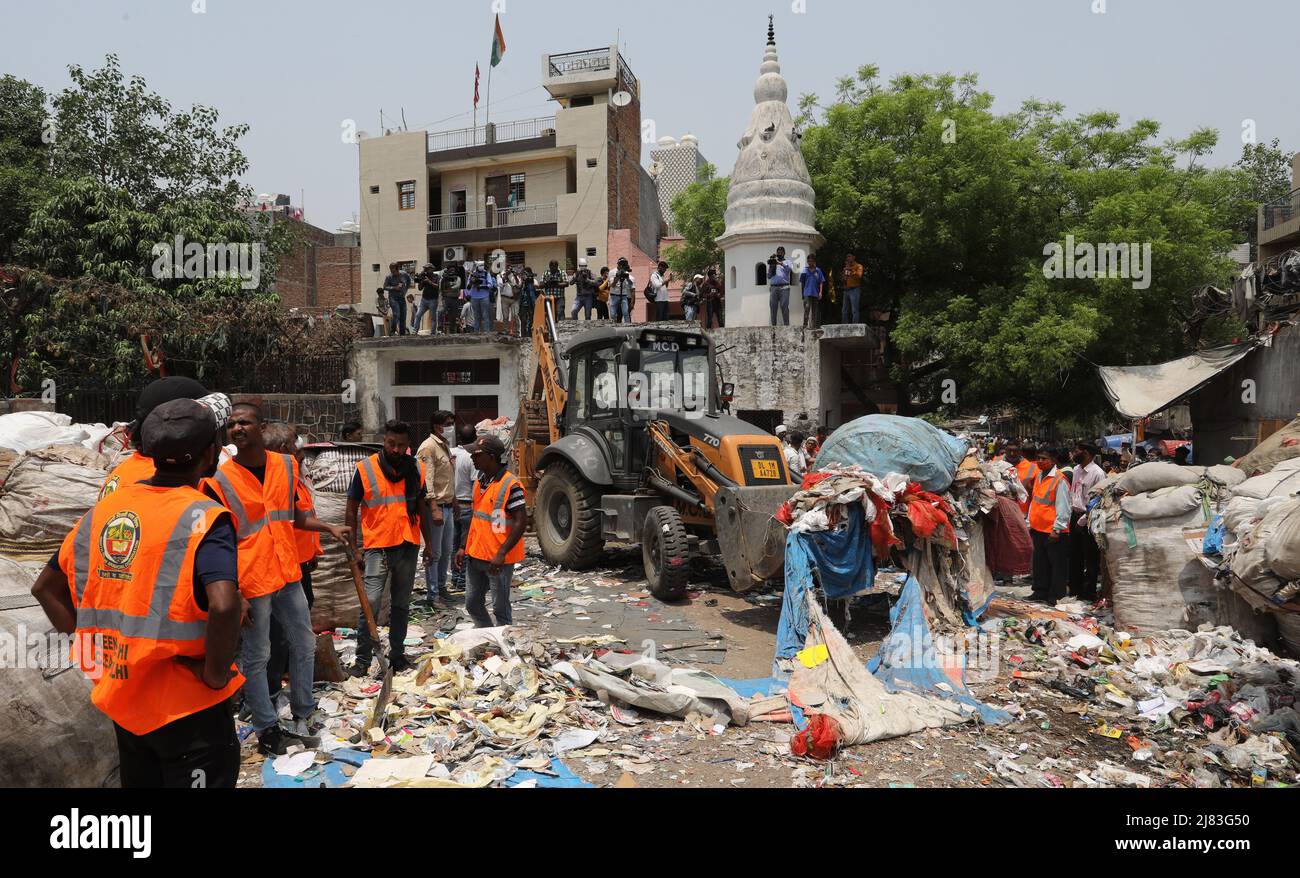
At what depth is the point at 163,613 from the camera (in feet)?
7.19

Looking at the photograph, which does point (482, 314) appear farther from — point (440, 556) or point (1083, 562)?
point (1083, 562)

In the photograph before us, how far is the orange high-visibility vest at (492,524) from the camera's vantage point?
532cm

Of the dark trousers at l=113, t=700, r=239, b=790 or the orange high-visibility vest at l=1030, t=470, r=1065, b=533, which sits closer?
the dark trousers at l=113, t=700, r=239, b=790

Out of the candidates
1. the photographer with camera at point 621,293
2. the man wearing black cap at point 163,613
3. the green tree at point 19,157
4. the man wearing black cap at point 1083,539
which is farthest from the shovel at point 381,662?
the green tree at point 19,157

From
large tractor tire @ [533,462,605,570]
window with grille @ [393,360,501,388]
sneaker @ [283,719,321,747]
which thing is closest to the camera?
sneaker @ [283,719,321,747]

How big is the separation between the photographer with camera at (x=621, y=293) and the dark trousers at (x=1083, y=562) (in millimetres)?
10841

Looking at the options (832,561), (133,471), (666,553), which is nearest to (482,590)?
(666,553)

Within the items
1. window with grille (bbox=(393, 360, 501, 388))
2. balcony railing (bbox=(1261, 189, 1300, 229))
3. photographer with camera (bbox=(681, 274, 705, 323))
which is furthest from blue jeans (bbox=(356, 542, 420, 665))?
balcony railing (bbox=(1261, 189, 1300, 229))

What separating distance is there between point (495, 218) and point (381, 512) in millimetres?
23665

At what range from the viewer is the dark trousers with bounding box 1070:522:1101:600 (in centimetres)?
776

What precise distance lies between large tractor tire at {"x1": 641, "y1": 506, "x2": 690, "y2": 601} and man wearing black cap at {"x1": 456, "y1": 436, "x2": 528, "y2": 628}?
1.95 m

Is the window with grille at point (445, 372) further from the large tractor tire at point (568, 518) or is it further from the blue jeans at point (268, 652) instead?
the blue jeans at point (268, 652)

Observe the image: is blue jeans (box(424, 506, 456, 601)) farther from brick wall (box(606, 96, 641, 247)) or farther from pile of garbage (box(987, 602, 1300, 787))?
brick wall (box(606, 96, 641, 247))
